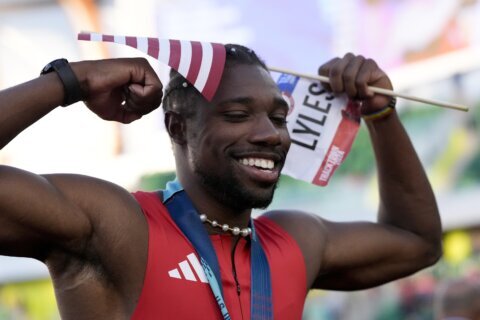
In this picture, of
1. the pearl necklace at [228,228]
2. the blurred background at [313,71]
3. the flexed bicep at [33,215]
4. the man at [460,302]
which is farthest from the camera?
the blurred background at [313,71]

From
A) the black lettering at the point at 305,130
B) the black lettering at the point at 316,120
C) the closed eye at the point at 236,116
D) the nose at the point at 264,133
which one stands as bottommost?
the black lettering at the point at 305,130

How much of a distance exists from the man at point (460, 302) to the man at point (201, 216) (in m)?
1.03

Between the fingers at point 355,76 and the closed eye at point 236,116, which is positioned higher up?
the fingers at point 355,76

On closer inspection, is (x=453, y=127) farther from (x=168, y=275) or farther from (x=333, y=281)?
(x=168, y=275)

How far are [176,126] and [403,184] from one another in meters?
1.13

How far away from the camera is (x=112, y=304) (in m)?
3.62

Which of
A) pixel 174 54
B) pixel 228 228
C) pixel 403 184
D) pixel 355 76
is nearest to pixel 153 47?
pixel 174 54

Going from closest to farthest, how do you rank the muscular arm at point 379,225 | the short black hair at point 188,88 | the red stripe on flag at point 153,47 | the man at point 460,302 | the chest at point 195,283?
the chest at point 195,283 → the red stripe on flag at point 153,47 → the short black hair at point 188,88 → the muscular arm at point 379,225 → the man at point 460,302

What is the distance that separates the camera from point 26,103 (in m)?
3.43

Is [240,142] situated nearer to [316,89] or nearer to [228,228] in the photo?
[228,228]

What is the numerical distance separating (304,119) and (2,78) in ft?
30.9

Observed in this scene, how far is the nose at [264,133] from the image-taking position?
3.85 metres

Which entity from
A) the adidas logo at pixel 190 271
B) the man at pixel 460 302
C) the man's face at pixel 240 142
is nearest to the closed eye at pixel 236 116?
the man's face at pixel 240 142

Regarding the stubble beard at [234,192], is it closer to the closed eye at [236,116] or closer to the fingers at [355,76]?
the closed eye at [236,116]
